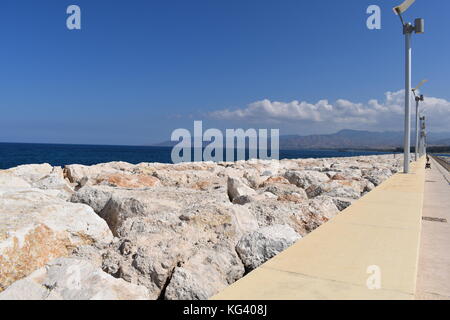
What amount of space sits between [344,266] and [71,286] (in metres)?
1.62

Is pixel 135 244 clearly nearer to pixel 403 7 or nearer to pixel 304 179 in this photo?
pixel 304 179

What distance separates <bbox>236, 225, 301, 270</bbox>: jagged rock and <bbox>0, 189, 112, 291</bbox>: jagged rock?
1.25 metres

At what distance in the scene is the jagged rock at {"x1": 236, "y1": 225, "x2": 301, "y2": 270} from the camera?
2.70 meters

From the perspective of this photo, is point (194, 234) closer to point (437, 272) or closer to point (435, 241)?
point (437, 272)

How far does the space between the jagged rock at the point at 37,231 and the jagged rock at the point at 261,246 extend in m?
1.25

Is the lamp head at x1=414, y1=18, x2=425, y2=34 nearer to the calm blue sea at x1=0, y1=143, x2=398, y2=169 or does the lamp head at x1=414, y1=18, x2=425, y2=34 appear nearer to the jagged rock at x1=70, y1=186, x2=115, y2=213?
the jagged rock at x1=70, y1=186, x2=115, y2=213

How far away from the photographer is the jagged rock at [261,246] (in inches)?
106

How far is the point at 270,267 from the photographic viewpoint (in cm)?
210

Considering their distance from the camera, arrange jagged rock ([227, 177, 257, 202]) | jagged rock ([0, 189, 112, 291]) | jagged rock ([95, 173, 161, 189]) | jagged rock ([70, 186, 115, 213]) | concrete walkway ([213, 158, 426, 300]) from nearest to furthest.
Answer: concrete walkway ([213, 158, 426, 300]) → jagged rock ([0, 189, 112, 291]) → jagged rock ([70, 186, 115, 213]) → jagged rock ([227, 177, 257, 202]) → jagged rock ([95, 173, 161, 189])

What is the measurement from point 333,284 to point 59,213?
2324 millimetres

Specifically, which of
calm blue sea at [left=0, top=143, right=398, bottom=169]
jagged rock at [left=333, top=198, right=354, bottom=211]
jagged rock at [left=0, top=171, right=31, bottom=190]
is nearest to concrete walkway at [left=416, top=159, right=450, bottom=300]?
jagged rock at [left=333, top=198, right=354, bottom=211]

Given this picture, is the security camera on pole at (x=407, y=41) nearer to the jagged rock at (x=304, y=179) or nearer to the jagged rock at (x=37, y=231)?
the jagged rock at (x=304, y=179)

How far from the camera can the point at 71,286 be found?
2.00 m
